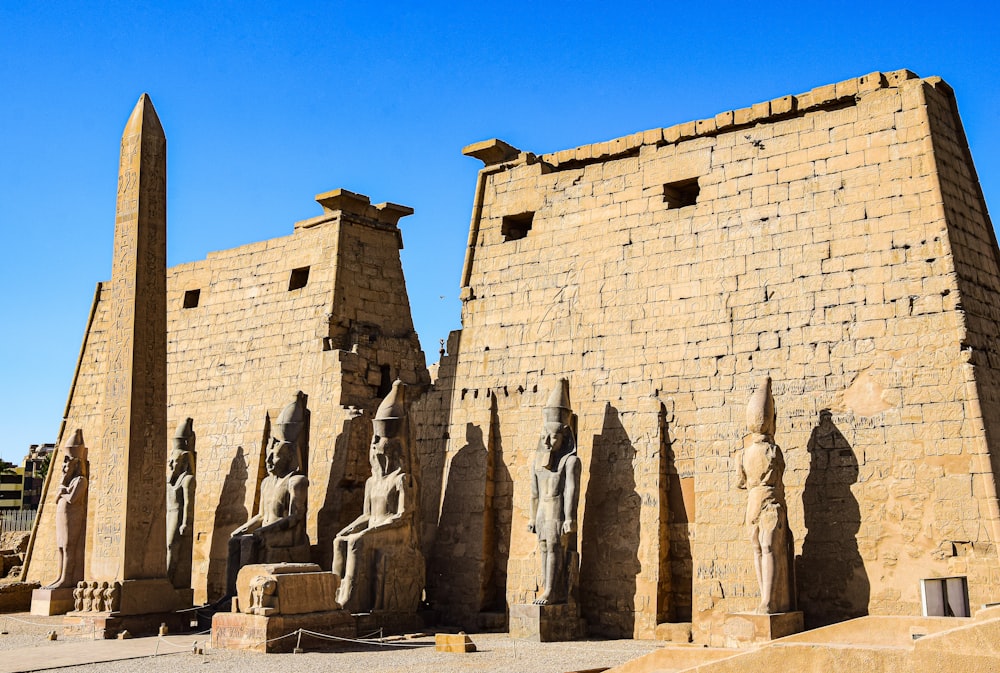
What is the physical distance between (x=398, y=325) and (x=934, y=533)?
937 cm

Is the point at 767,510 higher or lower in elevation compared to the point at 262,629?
higher

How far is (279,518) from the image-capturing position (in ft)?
44.1

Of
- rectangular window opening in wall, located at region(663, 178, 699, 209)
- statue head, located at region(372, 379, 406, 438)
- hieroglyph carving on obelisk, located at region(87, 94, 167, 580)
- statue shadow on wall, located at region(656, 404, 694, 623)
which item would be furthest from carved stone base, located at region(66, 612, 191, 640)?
rectangular window opening in wall, located at region(663, 178, 699, 209)

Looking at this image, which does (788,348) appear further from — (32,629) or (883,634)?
(32,629)

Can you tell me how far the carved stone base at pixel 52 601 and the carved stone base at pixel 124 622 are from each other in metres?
2.18

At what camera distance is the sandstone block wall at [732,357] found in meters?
10.0

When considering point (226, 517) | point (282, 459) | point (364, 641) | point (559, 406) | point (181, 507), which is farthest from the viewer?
point (226, 517)

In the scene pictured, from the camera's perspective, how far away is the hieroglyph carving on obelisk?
37.7ft

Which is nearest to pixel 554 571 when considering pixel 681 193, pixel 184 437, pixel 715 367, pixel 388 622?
pixel 388 622

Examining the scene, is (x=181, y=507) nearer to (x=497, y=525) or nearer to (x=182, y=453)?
(x=182, y=453)

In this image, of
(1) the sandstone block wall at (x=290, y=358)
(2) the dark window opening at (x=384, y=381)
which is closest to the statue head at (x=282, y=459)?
(1) the sandstone block wall at (x=290, y=358)

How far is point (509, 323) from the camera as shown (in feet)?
44.5

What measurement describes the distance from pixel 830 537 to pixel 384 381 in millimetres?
7815

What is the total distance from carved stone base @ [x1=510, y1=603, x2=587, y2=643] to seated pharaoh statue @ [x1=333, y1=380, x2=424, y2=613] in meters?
1.57
